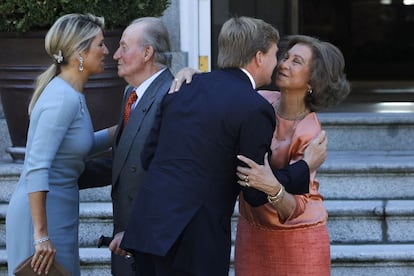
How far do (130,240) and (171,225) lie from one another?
192mm

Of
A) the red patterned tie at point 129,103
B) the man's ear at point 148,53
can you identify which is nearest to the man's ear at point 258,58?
the man's ear at point 148,53

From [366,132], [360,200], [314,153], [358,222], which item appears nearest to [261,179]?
[314,153]

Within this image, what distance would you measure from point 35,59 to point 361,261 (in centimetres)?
206

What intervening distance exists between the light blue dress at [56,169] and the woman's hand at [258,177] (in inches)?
30.0

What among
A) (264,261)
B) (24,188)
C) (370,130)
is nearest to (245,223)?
(264,261)

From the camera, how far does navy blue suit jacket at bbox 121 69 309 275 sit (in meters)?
3.31

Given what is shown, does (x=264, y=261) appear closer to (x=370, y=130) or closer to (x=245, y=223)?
(x=245, y=223)

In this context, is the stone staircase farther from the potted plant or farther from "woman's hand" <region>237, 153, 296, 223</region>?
"woman's hand" <region>237, 153, 296, 223</region>

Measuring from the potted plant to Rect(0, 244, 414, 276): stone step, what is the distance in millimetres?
807

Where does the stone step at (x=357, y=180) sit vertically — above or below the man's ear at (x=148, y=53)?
below

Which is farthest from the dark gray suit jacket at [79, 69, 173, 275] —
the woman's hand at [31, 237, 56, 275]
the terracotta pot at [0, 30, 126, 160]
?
the terracotta pot at [0, 30, 126, 160]

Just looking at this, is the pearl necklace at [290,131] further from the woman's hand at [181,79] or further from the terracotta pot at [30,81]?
the terracotta pot at [30,81]

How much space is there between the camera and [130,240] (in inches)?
136

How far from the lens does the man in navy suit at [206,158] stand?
10.9 ft
